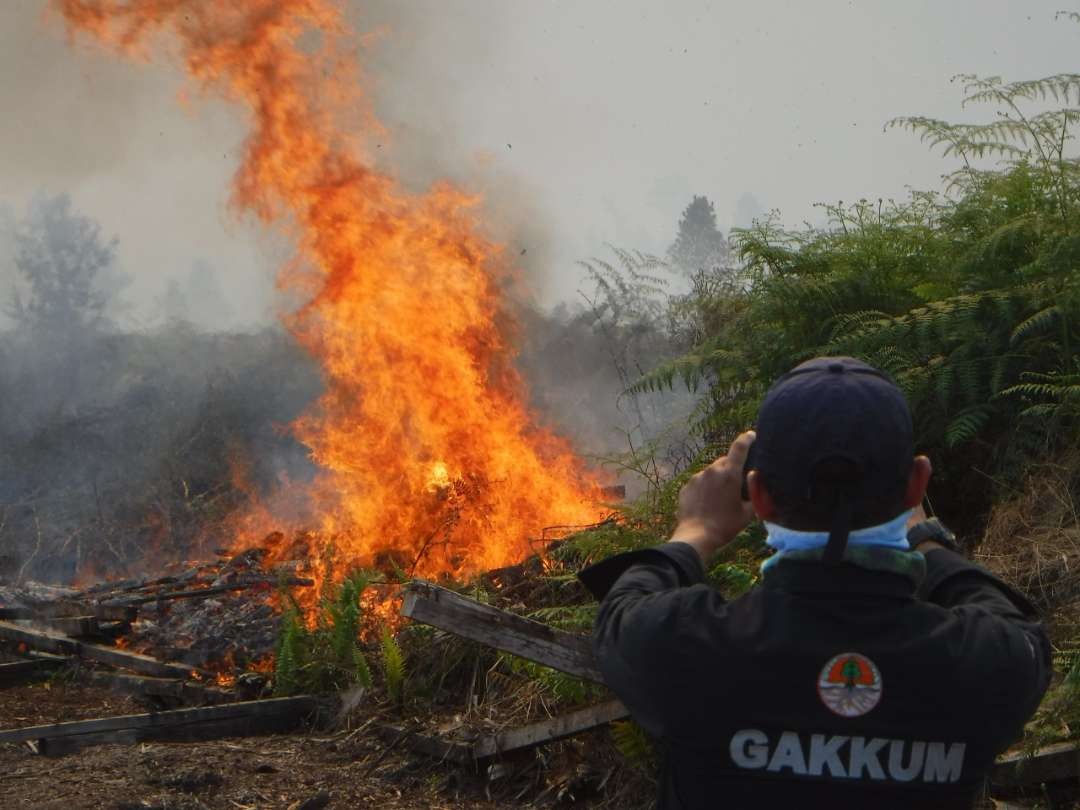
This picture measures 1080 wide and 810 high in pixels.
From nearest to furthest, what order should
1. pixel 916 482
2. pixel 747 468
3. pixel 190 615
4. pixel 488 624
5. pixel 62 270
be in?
pixel 916 482 < pixel 747 468 < pixel 488 624 < pixel 190 615 < pixel 62 270

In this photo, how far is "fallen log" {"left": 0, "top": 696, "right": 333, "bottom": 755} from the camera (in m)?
6.17

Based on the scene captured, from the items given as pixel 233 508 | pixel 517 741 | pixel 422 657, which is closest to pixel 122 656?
pixel 422 657

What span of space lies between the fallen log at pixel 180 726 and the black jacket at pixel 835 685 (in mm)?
5324

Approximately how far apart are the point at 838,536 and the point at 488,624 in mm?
3247

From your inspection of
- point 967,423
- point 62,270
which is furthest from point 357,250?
point 62,270

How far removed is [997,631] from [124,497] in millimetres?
14505

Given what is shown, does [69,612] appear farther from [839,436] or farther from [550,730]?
[839,436]

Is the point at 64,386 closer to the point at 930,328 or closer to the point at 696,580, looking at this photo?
the point at 930,328

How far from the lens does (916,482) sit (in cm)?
182

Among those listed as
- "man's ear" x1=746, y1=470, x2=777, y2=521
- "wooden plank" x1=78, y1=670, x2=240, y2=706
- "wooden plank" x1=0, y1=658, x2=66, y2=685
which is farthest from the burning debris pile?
"man's ear" x1=746, y1=470, x2=777, y2=521

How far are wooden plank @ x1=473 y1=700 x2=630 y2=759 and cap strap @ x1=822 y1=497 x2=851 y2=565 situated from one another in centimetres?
316

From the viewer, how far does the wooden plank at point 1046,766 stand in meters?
3.89

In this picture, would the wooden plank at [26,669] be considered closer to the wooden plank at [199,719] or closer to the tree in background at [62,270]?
the wooden plank at [199,719]

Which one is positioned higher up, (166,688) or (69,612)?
(69,612)
